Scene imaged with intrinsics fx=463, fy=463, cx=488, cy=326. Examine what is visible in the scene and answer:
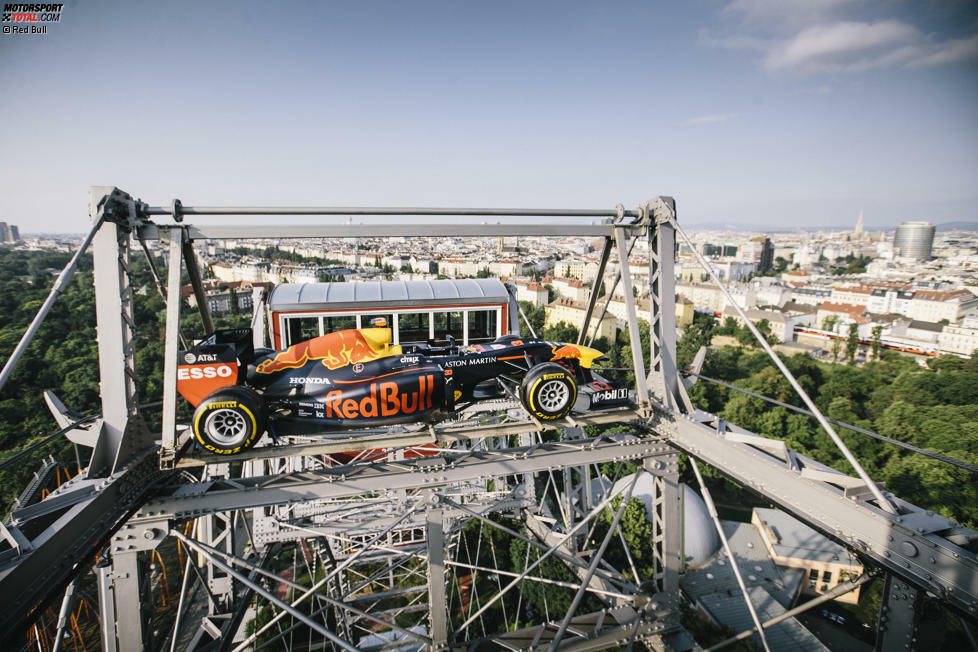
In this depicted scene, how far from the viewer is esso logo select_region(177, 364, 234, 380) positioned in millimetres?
5508

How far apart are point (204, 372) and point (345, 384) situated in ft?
5.43

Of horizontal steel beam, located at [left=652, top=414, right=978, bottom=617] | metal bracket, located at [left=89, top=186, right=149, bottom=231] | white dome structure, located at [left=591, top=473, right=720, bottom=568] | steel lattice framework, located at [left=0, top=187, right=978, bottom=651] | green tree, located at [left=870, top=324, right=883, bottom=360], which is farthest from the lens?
green tree, located at [left=870, top=324, right=883, bottom=360]

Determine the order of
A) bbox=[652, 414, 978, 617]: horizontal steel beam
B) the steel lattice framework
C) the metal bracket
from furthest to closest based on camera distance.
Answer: the metal bracket < the steel lattice framework < bbox=[652, 414, 978, 617]: horizontal steel beam

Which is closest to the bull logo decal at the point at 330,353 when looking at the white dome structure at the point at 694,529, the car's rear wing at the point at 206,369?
the car's rear wing at the point at 206,369

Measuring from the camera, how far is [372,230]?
217 inches

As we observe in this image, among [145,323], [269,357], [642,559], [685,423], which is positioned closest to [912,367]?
[642,559]

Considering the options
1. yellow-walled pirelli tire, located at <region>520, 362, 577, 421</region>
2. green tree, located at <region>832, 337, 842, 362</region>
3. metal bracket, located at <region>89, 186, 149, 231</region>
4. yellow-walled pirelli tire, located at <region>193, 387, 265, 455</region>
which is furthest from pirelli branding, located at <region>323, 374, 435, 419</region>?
green tree, located at <region>832, 337, 842, 362</region>

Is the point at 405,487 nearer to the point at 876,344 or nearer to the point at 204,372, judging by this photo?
the point at 204,372

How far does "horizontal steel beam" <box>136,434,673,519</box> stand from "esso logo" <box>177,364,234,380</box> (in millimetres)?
1291

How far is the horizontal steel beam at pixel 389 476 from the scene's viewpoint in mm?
4863

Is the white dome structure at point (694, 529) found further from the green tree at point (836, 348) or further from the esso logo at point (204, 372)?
the green tree at point (836, 348)

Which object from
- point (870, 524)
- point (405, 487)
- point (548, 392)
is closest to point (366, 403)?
point (405, 487)

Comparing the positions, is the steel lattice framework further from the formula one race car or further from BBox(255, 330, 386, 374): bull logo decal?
BBox(255, 330, 386, 374): bull logo decal

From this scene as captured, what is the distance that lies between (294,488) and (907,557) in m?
5.45
